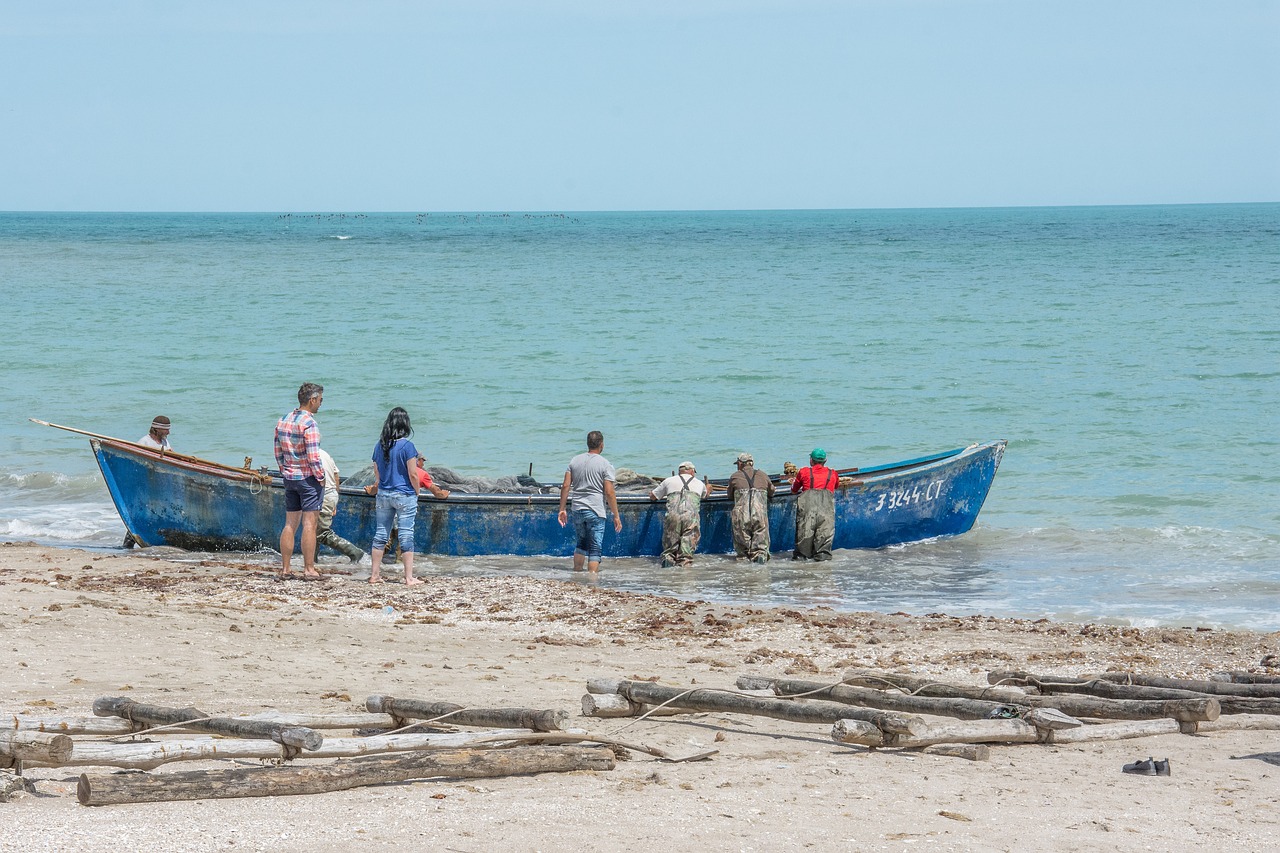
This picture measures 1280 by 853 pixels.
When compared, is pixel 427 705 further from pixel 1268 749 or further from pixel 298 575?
pixel 298 575

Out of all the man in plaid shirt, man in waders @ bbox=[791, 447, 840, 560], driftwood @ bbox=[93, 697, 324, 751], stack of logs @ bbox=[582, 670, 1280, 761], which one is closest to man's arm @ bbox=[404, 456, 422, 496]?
the man in plaid shirt

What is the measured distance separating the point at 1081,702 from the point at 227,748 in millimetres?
4771

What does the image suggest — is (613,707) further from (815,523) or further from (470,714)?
(815,523)

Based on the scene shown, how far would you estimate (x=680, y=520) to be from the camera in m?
14.2

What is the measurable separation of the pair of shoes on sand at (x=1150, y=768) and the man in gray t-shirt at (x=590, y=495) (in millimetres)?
7344

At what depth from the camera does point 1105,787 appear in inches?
257

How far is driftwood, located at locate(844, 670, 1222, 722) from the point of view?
743 centimetres

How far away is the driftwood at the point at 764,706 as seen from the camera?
Result: 6.87m

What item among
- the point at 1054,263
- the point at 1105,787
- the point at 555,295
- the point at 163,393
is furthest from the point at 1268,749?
the point at 1054,263

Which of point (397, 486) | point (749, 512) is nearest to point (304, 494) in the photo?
point (397, 486)

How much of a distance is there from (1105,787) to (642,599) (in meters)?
6.16

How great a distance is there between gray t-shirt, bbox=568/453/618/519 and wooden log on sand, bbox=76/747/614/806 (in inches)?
272

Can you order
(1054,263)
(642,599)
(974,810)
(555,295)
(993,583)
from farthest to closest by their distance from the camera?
(1054,263) < (555,295) < (993,583) < (642,599) < (974,810)

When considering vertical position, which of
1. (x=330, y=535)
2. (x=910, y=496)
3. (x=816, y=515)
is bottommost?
(x=330, y=535)
